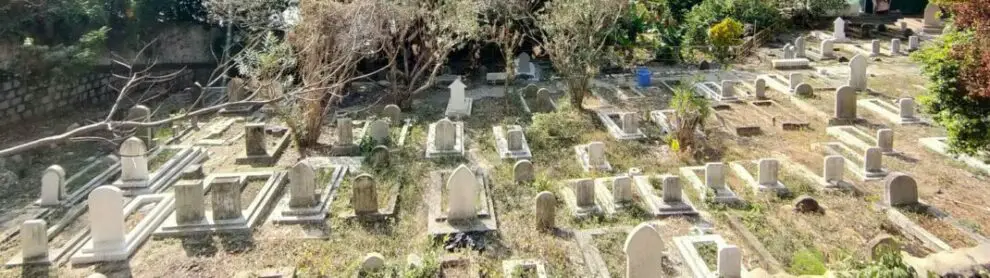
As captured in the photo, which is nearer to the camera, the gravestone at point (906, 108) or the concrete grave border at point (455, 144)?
the concrete grave border at point (455, 144)

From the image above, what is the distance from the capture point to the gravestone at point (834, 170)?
391 inches

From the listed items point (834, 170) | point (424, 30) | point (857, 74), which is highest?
point (424, 30)

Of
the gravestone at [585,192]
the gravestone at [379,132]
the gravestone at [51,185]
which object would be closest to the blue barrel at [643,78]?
the gravestone at [379,132]

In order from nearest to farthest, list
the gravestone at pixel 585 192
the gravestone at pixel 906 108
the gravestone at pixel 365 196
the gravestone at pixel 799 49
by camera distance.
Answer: the gravestone at pixel 365 196 → the gravestone at pixel 585 192 → the gravestone at pixel 906 108 → the gravestone at pixel 799 49

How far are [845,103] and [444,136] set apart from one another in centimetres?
753

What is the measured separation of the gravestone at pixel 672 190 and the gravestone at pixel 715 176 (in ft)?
2.18

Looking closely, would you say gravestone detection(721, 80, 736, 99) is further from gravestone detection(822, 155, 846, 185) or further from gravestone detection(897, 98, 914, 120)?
gravestone detection(822, 155, 846, 185)

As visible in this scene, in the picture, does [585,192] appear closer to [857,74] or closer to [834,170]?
[834,170]

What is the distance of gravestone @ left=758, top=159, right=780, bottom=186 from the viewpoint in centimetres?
986

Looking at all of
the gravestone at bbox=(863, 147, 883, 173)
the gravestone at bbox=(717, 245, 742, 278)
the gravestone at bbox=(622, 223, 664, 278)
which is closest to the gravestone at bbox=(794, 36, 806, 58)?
the gravestone at bbox=(863, 147, 883, 173)

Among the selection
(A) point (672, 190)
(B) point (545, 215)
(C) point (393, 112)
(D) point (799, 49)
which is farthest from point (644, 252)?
(D) point (799, 49)

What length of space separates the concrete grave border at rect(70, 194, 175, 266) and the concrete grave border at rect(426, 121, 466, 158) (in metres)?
4.18

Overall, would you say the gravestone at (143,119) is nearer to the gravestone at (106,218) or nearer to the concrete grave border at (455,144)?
the gravestone at (106,218)

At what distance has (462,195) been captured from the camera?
354 inches
